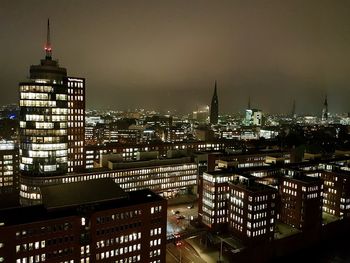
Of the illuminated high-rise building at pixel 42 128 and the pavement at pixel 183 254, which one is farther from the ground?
the illuminated high-rise building at pixel 42 128

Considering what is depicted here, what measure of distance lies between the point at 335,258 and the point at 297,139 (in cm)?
12961

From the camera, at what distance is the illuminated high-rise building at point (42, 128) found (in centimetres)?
8719

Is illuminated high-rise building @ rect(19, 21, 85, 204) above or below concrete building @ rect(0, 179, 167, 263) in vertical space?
above

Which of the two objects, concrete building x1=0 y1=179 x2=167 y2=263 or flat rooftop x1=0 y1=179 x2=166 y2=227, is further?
flat rooftop x1=0 y1=179 x2=166 y2=227

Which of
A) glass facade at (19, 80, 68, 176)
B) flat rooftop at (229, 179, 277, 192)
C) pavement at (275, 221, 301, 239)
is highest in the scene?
glass facade at (19, 80, 68, 176)

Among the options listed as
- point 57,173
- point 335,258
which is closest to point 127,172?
point 57,173

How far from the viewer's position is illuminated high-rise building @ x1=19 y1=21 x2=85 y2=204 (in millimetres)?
87188

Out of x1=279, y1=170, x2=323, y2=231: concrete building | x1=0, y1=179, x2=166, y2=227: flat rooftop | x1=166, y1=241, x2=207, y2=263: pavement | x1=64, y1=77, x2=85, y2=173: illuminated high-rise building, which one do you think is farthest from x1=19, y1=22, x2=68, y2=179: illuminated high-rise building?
x1=279, y1=170, x2=323, y2=231: concrete building

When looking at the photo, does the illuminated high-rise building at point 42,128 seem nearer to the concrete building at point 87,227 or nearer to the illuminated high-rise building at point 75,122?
the illuminated high-rise building at point 75,122

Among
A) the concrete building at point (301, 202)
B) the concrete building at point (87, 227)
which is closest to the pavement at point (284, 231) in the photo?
the concrete building at point (301, 202)

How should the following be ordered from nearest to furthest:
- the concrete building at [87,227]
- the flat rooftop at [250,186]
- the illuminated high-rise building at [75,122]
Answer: the concrete building at [87,227] < the flat rooftop at [250,186] < the illuminated high-rise building at [75,122]

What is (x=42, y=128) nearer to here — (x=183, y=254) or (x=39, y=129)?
(x=39, y=129)

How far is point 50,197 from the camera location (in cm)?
5338

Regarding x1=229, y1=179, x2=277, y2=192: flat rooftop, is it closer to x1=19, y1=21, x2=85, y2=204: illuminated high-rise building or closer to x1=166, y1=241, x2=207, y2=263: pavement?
x1=166, y1=241, x2=207, y2=263: pavement
